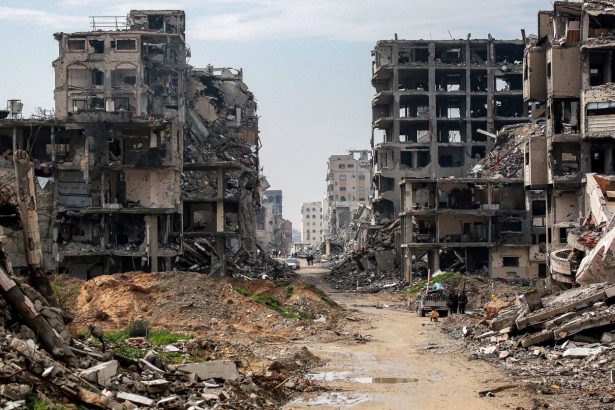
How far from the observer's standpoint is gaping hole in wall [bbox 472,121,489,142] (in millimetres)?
94562

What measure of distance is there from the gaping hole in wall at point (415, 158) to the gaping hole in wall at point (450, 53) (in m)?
8.10

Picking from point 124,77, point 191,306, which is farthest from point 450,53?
point 191,306

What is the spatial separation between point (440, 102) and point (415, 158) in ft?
18.3

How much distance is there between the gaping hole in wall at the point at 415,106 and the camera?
9443cm

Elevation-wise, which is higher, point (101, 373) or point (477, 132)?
point (477, 132)

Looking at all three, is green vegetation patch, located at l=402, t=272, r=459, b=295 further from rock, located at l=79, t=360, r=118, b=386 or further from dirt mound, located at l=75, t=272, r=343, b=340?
rock, located at l=79, t=360, r=118, b=386

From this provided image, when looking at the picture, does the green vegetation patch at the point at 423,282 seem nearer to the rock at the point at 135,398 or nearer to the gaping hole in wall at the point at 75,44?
the gaping hole in wall at the point at 75,44

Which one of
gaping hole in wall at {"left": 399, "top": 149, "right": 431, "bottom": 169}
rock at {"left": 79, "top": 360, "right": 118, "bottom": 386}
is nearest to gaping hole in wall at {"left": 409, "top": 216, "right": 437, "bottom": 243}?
gaping hole in wall at {"left": 399, "top": 149, "right": 431, "bottom": 169}

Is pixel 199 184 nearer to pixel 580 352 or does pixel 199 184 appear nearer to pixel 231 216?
pixel 231 216

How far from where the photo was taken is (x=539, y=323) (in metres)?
30.7

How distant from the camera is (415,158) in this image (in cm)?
9469

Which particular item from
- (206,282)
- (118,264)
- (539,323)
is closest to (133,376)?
(539,323)

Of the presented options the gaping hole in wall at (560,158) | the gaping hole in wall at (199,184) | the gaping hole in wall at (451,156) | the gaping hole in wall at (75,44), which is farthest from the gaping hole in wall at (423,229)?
the gaping hole in wall at (75,44)

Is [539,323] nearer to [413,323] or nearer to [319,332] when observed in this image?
[319,332]
